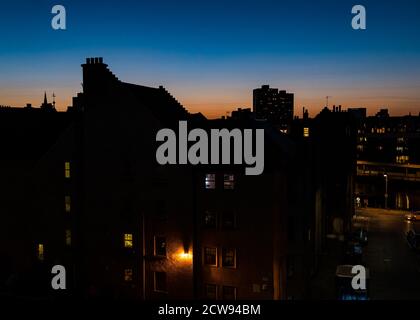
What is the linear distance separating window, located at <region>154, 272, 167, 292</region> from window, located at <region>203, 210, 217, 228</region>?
4.96 metres

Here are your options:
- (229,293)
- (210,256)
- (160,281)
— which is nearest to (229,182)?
(210,256)

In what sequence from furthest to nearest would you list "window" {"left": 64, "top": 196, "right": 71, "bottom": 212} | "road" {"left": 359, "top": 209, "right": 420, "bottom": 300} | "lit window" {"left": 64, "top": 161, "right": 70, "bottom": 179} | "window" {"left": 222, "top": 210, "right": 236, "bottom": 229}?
"road" {"left": 359, "top": 209, "right": 420, "bottom": 300}, "window" {"left": 64, "top": 196, "right": 71, "bottom": 212}, "lit window" {"left": 64, "top": 161, "right": 70, "bottom": 179}, "window" {"left": 222, "top": 210, "right": 236, "bottom": 229}

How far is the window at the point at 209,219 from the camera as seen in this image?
30.2 m

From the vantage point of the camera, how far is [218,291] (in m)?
29.9

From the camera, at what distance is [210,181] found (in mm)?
30266

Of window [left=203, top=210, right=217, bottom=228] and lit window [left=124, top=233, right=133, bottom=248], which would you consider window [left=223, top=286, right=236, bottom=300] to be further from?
lit window [left=124, top=233, right=133, bottom=248]

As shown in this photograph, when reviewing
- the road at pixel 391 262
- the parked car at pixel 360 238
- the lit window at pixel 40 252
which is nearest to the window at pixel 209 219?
the lit window at pixel 40 252

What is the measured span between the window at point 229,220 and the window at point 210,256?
194 centimetres

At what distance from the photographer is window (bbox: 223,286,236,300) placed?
29.5 meters

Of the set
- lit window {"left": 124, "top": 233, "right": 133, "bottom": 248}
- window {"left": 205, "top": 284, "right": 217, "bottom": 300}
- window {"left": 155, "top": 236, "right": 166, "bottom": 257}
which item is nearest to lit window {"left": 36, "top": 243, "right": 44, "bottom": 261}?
lit window {"left": 124, "top": 233, "right": 133, "bottom": 248}

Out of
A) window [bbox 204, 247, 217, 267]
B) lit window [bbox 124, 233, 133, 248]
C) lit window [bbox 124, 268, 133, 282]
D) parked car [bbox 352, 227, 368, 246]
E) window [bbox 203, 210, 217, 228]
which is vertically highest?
window [bbox 203, 210, 217, 228]

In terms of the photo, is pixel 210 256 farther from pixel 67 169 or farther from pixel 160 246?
pixel 67 169

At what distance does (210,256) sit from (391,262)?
2774 centimetres

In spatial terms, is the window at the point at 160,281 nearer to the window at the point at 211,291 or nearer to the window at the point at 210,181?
the window at the point at 211,291
